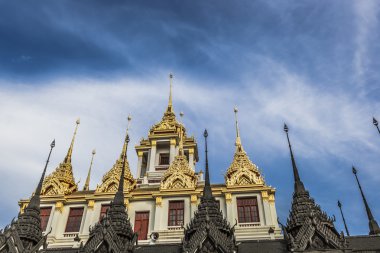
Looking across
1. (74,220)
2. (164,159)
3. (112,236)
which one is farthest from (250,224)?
(74,220)

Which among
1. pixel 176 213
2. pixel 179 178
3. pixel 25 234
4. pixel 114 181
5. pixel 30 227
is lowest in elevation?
pixel 25 234

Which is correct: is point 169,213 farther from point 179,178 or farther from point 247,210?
point 247,210

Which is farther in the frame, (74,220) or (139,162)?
(139,162)

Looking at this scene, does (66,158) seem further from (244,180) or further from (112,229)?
(112,229)

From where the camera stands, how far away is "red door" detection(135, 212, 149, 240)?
3105 centimetres

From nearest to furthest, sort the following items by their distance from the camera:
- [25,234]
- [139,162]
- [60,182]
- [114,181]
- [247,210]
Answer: [25,234] < [247,210] < [114,181] < [60,182] < [139,162]

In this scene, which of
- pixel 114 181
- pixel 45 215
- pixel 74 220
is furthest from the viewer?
pixel 114 181

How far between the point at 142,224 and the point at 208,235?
48.2 ft

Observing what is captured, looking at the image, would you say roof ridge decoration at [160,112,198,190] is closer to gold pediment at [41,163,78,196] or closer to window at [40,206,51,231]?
gold pediment at [41,163,78,196]

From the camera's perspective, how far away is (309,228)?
17.9 m

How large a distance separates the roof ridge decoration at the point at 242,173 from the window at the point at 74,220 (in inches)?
534

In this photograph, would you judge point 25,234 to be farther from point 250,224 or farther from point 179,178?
point 250,224

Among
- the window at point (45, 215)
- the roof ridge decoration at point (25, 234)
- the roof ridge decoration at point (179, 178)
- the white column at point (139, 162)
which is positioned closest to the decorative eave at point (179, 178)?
the roof ridge decoration at point (179, 178)

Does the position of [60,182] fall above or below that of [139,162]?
below
